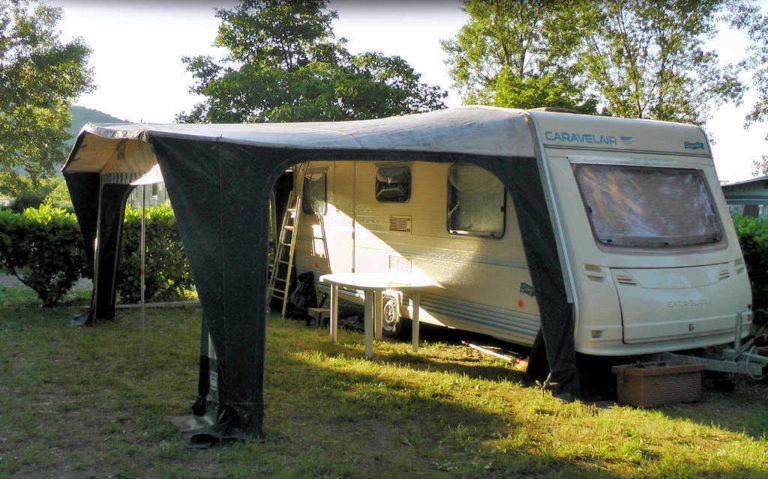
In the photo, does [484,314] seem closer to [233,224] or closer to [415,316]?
[415,316]

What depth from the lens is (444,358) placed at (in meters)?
7.05

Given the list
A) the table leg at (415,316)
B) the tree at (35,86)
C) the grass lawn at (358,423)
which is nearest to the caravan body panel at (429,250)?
the table leg at (415,316)

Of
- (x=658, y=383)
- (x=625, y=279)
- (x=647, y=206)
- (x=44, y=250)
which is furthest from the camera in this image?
(x=44, y=250)

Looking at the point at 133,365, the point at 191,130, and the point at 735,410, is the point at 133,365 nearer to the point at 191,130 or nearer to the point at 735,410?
the point at 191,130

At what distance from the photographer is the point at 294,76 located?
24.1 meters

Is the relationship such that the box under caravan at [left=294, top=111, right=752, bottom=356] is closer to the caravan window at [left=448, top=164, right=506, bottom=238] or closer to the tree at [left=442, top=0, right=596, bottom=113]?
the caravan window at [left=448, top=164, right=506, bottom=238]

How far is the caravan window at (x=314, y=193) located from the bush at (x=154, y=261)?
197 centimetres

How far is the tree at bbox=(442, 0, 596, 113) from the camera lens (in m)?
22.9

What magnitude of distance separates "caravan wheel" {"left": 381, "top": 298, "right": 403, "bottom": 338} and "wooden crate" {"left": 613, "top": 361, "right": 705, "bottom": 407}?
112 inches

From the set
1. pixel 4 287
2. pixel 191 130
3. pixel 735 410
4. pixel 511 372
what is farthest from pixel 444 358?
pixel 4 287

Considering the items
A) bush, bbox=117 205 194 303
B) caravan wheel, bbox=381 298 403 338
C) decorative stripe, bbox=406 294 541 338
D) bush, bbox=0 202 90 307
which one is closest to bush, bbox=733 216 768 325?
decorative stripe, bbox=406 294 541 338

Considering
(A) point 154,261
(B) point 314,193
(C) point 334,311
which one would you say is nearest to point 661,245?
(C) point 334,311

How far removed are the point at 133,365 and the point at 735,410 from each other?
5416mm

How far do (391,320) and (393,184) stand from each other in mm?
1616
